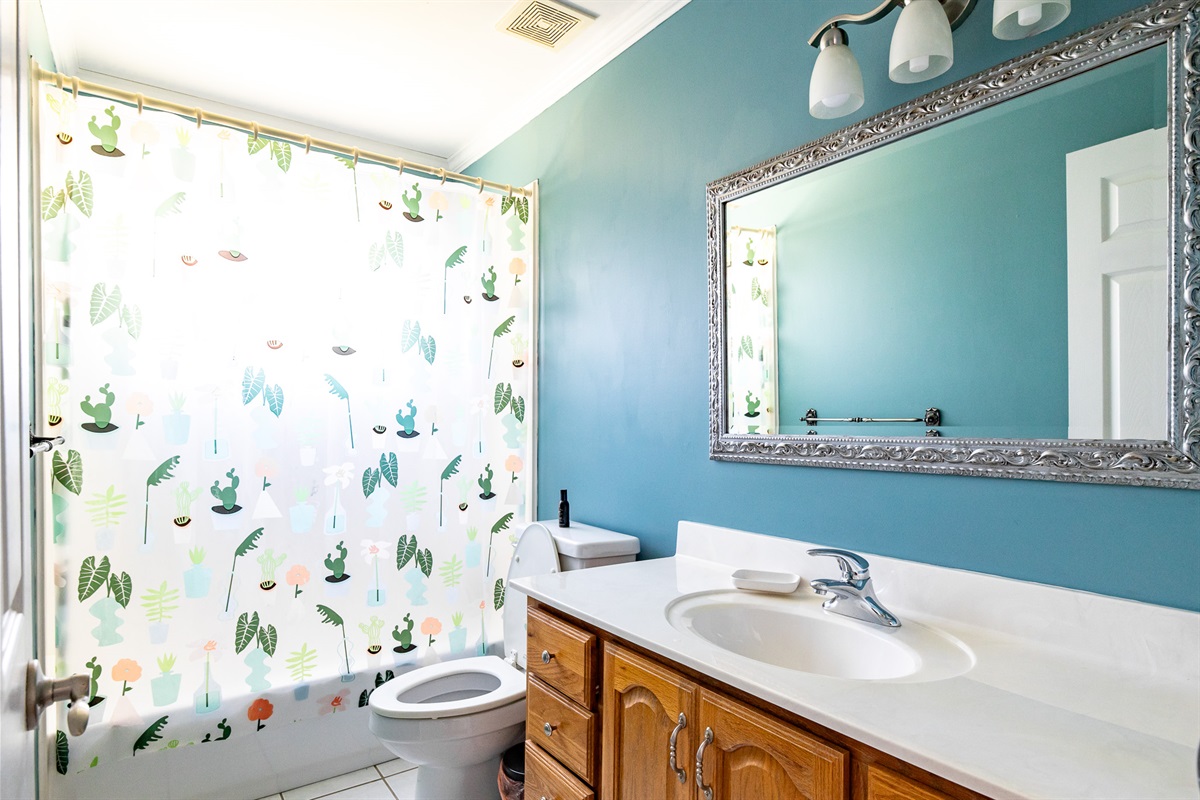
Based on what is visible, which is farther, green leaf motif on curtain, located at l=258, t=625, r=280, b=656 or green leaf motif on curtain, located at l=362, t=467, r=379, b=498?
green leaf motif on curtain, located at l=362, t=467, r=379, b=498

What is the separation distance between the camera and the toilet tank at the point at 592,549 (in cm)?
198

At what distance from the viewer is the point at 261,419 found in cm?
211

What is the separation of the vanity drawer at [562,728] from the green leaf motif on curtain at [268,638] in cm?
102

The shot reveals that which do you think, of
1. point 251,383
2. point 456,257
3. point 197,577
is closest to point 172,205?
point 251,383

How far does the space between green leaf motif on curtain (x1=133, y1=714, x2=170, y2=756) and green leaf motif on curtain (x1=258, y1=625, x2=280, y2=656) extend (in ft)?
0.99

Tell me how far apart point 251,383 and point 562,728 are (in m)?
1.44

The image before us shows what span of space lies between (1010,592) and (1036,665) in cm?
16

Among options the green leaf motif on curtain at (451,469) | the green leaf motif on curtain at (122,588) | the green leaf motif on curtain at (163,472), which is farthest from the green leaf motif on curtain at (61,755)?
the green leaf motif on curtain at (451,469)

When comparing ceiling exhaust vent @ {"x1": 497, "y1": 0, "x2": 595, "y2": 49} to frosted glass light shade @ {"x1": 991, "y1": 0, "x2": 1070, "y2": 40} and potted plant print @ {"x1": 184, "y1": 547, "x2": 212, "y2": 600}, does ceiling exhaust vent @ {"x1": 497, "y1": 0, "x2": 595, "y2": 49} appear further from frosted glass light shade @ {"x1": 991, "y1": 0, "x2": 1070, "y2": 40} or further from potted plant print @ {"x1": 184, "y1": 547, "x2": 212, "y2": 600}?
potted plant print @ {"x1": 184, "y1": 547, "x2": 212, "y2": 600}

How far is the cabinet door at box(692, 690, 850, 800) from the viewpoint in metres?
0.90

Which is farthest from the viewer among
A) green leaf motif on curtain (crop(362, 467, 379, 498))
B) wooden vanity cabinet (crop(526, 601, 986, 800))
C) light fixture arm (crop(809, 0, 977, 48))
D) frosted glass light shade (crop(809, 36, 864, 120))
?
green leaf motif on curtain (crop(362, 467, 379, 498))

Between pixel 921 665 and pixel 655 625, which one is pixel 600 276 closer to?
pixel 655 625

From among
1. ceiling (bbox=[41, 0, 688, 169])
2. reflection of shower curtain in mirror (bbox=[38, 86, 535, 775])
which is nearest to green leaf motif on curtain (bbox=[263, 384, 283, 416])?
reflection of shower curtain in mirror (bbox=[38, 86, 535, 775])

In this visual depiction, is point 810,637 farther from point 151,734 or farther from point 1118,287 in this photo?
point 151,734
